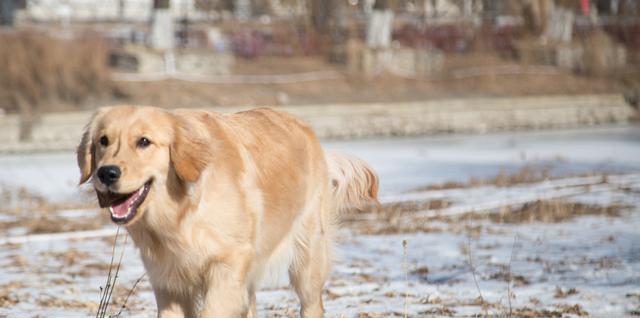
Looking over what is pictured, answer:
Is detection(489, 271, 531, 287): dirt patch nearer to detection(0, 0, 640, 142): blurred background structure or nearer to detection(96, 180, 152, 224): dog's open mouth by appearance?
detection(96, 180, 152, 224): dog's open mouth

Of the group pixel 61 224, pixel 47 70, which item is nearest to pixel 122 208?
pixel 61 224

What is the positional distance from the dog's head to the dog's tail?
1.80 metres

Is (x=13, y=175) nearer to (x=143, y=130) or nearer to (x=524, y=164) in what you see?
(x=524, y=164)

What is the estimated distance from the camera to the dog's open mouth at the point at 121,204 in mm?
4480

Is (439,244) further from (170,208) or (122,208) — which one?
(122,208)

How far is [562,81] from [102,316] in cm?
2174

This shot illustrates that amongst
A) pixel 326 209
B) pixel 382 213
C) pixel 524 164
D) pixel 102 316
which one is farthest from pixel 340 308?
pixel 524 164

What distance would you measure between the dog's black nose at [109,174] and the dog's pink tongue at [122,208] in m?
0.17

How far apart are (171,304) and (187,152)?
86 cm

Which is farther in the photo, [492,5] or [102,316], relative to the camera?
[492,5]

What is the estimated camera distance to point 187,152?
4.63 m

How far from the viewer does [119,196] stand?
178 inches

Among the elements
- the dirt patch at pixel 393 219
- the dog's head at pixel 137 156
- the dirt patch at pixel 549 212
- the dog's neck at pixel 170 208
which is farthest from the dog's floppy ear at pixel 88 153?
the dirt patch at pixel 549 212

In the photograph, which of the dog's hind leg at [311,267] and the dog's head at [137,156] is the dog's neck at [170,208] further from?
the dog's hind leg at [311,267]
